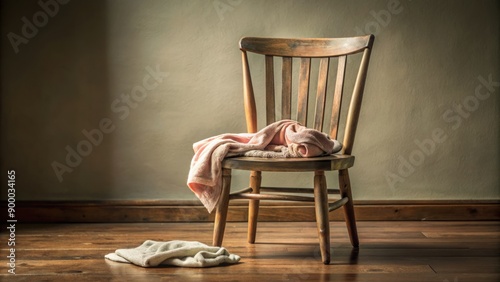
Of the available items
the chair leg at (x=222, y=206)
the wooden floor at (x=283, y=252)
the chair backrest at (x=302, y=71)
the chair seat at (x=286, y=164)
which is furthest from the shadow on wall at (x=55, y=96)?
the chair seat at (x=286, y=164)

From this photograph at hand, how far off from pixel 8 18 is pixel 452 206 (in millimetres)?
2141

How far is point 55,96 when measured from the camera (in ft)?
9.91

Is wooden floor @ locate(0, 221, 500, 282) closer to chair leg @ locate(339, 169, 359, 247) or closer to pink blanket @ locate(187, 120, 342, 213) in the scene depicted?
chair leg @ locate(339, 169, 359, 247)

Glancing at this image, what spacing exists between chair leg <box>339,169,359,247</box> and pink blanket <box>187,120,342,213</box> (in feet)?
0.41

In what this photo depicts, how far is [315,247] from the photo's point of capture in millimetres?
2516

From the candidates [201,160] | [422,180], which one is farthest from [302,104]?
[422,180]

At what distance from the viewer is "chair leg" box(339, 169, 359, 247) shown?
245cm

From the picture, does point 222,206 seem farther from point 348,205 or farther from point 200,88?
point 200,88

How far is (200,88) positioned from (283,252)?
0.93 metres

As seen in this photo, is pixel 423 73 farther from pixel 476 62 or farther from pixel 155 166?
pixel 155 166

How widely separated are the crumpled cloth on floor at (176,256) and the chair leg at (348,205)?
467 mm

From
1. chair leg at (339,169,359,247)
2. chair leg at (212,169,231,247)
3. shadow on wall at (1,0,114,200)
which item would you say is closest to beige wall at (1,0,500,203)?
shadow on wall at (1,0,114,200)

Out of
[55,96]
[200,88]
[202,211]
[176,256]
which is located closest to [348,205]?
[176,256]

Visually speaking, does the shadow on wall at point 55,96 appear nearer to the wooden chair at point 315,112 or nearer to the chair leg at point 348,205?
the wooden chair at point 315,112
